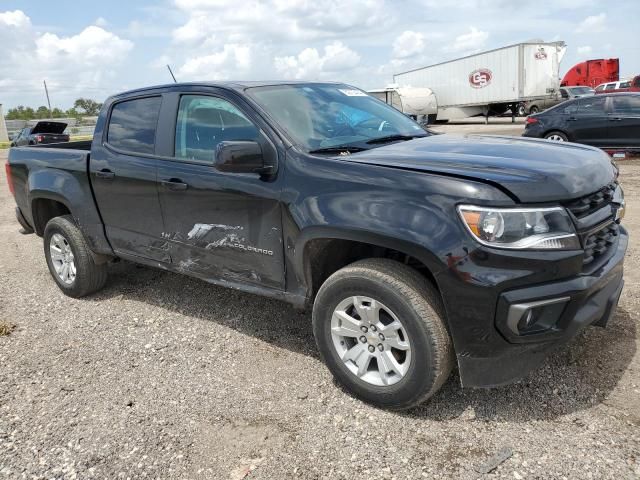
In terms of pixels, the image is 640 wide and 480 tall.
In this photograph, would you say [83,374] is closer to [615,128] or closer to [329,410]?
[329,410]

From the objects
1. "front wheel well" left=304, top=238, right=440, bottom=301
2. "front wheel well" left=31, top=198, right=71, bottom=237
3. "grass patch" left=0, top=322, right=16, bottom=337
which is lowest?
"grass patch" left=0, top=322, right=16, bottom=337

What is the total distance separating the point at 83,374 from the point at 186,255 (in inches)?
39.9

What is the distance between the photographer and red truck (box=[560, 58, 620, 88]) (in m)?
33.2

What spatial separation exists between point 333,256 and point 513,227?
1.09 m

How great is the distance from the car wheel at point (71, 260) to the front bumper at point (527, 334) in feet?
11.3

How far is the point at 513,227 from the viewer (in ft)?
8.18

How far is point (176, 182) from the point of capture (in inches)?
148

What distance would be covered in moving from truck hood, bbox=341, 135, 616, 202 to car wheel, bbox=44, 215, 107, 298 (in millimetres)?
2828

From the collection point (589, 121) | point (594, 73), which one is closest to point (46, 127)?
point (589, 121)

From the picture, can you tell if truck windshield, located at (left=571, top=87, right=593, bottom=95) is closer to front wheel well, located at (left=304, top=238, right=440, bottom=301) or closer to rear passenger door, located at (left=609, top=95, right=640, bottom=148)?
rear passenger door, located at (left=609, top=95, right=640, bottom=148)

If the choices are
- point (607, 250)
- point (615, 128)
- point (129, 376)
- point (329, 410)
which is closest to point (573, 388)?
point (607, 250)

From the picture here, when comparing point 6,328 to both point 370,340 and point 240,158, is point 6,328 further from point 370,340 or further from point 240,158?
point 370,340

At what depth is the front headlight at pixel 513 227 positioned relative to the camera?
2.48 m

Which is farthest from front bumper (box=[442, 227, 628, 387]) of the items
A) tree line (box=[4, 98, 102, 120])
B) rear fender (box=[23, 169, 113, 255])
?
tree line (box=[4, 98, 102, 120])
